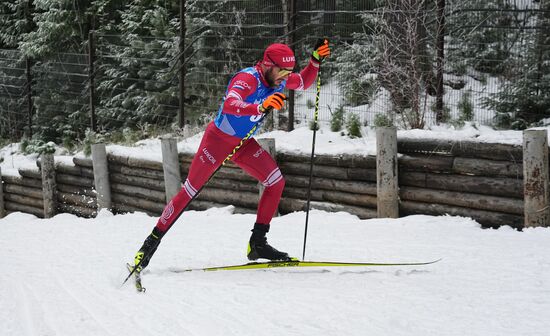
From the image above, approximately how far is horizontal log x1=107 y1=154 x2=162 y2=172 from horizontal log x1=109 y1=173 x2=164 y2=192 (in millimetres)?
196

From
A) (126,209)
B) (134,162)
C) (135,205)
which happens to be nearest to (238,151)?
(134,162)

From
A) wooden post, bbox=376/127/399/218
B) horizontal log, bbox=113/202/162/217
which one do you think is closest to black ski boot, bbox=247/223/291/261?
wooden post, bbox=376/127/399/218

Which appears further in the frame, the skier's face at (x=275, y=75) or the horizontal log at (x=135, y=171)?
the horizontal log at (x=135, y=171)

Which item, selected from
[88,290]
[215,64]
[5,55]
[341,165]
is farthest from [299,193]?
[5,55]

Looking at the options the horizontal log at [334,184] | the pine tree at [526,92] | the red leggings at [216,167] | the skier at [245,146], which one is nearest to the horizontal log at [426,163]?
the horizontal log at [334,184]

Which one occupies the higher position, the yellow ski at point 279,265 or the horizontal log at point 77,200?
the yellow ski at point 279,265

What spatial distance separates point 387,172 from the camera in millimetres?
7133

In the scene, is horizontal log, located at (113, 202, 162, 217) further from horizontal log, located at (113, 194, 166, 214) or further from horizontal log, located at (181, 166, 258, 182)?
horizontal log, located at (181, 166, 258, 182)

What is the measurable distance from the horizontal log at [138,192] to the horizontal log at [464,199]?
4.08 meters

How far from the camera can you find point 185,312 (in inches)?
179

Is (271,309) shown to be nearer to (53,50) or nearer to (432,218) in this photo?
(432,218)

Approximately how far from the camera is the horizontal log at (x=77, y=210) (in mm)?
10827

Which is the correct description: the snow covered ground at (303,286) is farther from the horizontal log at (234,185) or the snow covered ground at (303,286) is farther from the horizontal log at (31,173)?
Result: the horizontal log at (31,173)

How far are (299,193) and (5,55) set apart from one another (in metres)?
13.5
